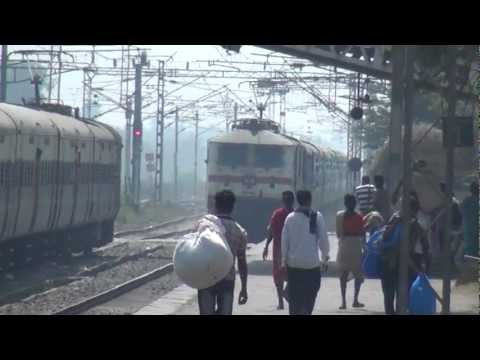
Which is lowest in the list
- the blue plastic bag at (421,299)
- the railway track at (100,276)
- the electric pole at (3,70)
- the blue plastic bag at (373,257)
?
the railway track at (100,276)

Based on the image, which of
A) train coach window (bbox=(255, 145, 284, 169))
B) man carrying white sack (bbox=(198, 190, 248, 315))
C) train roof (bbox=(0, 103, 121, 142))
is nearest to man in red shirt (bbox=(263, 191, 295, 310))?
man carrying white sack (bbox=(198, 190, 248, 315))

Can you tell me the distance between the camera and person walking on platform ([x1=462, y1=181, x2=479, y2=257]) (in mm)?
19453

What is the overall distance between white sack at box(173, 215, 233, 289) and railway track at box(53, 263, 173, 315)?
6.89 metres

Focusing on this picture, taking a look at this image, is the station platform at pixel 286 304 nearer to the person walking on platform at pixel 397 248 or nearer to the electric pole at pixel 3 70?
the person walking on platform at pixel 397 248

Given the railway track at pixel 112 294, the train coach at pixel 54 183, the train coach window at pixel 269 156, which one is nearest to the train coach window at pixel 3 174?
the train coach at pixel 54 183

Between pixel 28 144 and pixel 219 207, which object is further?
pixel 28 144

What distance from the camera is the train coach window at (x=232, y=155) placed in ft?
103

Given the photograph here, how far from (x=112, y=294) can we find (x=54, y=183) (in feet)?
20.6

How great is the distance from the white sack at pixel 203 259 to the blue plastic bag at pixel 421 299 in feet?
10.5
